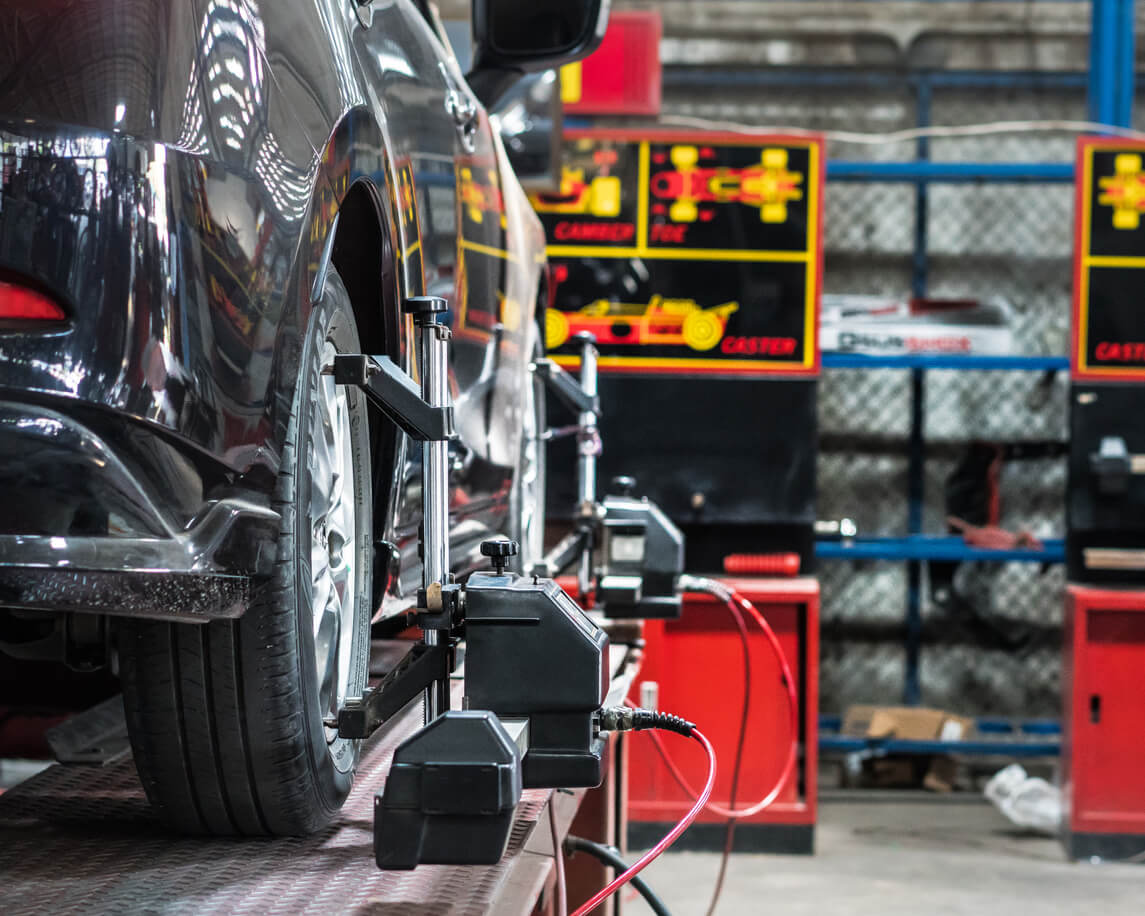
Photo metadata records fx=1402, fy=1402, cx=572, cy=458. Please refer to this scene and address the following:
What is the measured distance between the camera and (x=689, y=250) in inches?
205

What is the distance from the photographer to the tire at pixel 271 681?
1398 mm

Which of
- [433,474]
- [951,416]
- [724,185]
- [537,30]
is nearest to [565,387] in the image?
[537,30]

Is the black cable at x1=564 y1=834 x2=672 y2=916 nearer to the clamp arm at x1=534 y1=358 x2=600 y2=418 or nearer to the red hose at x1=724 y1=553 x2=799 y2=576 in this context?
the clamp arm at x1=534 y1=358 x2=600 y2=418

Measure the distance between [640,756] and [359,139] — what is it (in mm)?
3767

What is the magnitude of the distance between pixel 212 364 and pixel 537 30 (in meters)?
1.21

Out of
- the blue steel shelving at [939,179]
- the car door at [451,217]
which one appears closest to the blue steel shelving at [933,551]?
the blue steel shelving at [939,179]

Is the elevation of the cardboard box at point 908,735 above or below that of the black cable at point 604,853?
below

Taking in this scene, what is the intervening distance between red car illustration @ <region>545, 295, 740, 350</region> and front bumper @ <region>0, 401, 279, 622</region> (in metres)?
3.98

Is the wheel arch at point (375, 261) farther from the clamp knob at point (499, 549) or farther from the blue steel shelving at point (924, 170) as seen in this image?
the blue steel shelving at point (924, 170)

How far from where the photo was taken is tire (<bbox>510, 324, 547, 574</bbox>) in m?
2.90

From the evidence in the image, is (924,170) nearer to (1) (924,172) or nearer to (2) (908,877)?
(1) (924,172)

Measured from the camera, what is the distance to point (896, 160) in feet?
23.5

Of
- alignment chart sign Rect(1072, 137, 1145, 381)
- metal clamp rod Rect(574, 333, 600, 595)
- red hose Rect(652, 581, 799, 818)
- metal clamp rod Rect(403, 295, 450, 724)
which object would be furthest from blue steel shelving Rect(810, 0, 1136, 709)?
metal clamp rod Rect(403, 295, 450, 724)

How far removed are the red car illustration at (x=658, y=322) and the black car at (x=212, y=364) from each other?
3.27m
